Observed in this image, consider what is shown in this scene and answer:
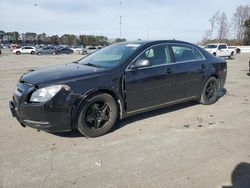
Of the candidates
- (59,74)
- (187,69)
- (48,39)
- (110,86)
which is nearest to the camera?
(59,74)

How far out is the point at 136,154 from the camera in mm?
4105

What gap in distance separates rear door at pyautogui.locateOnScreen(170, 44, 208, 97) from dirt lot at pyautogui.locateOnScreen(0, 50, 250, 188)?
2.11 ft

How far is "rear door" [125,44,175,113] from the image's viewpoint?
16.7 ft

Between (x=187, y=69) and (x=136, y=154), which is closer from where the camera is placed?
(x=136, y=154)

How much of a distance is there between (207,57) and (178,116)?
1.78 metres

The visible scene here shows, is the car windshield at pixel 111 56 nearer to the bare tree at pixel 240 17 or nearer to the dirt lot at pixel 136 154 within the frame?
the dirt lot at pixel 136 154

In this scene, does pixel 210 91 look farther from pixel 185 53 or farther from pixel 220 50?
pixel 220 50

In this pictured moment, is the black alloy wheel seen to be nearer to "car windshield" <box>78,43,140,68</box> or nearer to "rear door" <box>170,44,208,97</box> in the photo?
"rear door" <box>170,44,208,97</box>

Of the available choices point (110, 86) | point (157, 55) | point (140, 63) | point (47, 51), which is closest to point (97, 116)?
point (110, 86)

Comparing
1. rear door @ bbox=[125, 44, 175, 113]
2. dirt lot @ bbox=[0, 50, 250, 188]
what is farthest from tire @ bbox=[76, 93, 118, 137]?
rear door @ bbox=[125, 44, 175, 113]

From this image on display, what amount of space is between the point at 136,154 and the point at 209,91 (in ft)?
11.8

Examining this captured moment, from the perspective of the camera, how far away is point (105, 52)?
5945 mm

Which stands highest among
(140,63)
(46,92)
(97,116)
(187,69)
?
(140,63)

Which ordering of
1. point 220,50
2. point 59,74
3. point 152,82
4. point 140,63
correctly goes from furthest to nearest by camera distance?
point 220,50, point 152,82, point 140,63, point 59,74
